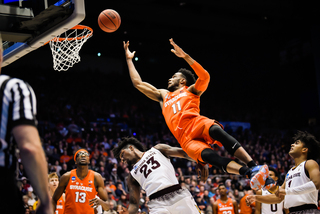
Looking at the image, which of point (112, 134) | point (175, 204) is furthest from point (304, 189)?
point (112, 134)

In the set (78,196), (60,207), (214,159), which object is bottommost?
(60,207)

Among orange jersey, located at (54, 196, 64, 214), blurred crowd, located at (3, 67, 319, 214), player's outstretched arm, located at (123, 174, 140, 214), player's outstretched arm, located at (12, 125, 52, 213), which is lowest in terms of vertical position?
blurred crowd, located at (3, 67, 319, 214)

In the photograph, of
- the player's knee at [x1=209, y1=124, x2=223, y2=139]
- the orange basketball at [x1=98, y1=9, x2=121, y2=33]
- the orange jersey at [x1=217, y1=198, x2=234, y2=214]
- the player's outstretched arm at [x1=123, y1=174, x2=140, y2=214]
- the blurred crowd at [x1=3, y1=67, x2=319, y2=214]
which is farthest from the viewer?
the blurred crowd at [x1=3, y1=67, x2=319, y2=214]

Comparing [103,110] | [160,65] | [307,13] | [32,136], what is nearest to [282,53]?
[307,13]

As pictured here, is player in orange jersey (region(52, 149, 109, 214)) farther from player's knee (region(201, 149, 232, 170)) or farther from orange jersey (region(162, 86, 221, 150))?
player's knee (region(201, 149, 232, 170))

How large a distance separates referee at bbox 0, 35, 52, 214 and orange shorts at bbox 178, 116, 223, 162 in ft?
9.08

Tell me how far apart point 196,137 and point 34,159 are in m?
3.05

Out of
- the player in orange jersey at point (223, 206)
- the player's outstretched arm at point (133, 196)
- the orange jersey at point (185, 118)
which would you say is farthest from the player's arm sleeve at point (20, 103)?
the player in orange jersey at point (223, 206)

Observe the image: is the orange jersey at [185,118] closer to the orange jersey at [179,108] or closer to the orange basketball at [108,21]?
the orange jersey at [179,108]

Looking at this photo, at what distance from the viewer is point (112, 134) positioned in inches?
583

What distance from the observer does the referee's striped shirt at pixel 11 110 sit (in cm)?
179

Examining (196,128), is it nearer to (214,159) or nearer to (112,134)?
(214,159)

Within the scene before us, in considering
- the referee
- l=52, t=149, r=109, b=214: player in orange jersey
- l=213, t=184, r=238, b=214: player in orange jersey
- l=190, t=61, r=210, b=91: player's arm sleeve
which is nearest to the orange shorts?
l=190, t=61, r=210, b=91: player's arm sleeve

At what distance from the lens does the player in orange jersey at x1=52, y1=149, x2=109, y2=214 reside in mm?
6242
